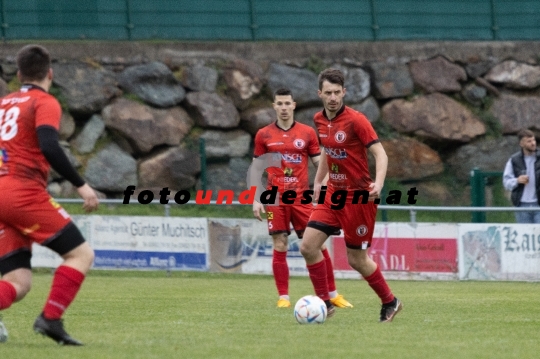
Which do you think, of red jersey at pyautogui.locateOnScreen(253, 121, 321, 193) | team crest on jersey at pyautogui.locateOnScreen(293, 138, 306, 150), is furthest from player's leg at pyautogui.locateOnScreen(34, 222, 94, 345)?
team crest on jersey at pyautogui.locateOnScreen(293, 138, 306, 150)

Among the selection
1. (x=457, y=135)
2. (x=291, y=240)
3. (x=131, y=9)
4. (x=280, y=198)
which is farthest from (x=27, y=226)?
(x=457, y=135)

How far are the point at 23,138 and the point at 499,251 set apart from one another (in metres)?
10.8

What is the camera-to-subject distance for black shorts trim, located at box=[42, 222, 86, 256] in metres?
6.66

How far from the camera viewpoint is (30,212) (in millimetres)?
6598

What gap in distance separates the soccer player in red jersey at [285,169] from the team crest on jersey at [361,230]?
8.47 feet

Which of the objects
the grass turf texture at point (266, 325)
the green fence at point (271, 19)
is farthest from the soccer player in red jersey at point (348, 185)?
the green fence at point (271, 19)

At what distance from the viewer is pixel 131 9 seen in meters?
20.2

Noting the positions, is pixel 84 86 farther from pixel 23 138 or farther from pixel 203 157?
pixel 23 138

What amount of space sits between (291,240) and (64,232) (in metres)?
10.5

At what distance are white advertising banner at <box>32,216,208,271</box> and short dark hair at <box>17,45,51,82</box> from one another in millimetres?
10608

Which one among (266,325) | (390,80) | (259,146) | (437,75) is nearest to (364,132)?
(266,325)

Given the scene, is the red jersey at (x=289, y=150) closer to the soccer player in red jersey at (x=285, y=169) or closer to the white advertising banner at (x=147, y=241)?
the soccer player in red jersey at (x=285, y=169)

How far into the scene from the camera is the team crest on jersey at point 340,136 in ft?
30.0

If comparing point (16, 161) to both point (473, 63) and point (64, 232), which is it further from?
point (473, 63)
